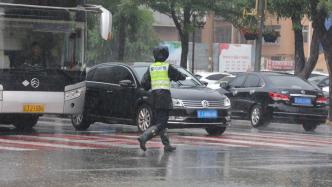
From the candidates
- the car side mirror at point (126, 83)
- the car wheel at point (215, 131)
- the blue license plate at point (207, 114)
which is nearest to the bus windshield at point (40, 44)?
the car side mirror at point (126, 83)

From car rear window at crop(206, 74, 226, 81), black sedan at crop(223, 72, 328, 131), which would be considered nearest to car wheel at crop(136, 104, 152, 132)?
black sedan at crop(223, 72, 328, 131)

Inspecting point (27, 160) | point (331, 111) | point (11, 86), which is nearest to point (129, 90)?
point (11, 86)

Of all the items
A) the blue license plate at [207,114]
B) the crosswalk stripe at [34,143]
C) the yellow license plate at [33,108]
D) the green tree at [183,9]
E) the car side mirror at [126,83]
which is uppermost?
the green tree at [183,9]

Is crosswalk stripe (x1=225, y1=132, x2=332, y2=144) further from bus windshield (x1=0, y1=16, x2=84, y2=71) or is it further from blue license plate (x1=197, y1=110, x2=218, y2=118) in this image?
bus windshield (x1=0, y1=16, x2=84, y2=71)

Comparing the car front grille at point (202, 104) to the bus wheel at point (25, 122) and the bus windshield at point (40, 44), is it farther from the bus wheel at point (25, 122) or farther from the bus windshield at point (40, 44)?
the bus wheel at point (25, 122)

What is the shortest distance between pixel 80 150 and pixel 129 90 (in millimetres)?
4531

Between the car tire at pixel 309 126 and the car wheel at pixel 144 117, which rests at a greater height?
the car wheel at pixel 144 117

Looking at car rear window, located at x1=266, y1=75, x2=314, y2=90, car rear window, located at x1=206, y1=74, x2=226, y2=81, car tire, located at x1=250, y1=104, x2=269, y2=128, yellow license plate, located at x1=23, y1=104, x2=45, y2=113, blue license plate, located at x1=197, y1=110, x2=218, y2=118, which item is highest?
car rear window, located at x1=266, y1=75, x2=314, y2=90

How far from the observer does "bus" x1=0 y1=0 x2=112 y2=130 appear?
1554 centimetres

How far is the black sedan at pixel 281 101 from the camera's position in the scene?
813 inches

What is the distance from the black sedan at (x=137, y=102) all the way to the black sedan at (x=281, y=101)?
3910 mm

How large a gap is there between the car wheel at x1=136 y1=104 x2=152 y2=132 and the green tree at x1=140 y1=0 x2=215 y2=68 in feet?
56.5

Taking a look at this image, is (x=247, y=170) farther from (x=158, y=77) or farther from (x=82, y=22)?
(x=82, y=22)

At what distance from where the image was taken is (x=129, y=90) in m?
17.1
